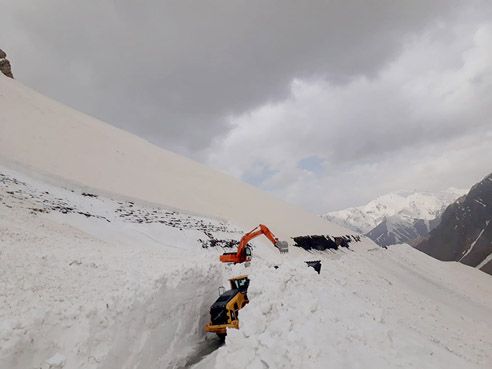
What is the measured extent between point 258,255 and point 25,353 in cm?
2151

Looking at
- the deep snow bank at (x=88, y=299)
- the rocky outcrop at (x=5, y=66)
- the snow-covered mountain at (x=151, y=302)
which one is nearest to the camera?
the deep snow bank at (x=88, y=299)

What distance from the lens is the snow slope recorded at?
30250 mm

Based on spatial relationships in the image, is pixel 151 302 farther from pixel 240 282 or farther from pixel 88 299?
pixel 240 282

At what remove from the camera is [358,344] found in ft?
30.2

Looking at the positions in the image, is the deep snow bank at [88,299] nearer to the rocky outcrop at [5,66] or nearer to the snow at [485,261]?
the rocky outcrop at [5,66]

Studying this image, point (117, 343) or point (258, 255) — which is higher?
point (258, 255)

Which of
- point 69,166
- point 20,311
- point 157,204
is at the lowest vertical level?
point 20,311

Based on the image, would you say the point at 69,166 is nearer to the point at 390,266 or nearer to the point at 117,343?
the point at 117,343

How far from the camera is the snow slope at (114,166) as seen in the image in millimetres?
30250

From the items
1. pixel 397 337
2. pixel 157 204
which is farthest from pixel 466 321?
pixel 157 204

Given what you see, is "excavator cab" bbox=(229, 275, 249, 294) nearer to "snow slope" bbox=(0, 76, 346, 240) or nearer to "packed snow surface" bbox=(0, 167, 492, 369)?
"packed snow surface" bbox=(0, 167, 492, 369)

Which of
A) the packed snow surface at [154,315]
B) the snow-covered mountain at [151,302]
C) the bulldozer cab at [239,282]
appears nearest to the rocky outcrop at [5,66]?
the snow-covered mountain at [151,302]

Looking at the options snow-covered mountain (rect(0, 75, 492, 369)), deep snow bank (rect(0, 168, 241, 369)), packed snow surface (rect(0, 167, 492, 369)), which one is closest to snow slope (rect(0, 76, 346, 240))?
snow-covered mountain (rect(0, 75, 492, 369))

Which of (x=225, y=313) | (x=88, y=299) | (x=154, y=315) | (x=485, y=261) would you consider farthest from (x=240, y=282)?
(x=485, y=261)
